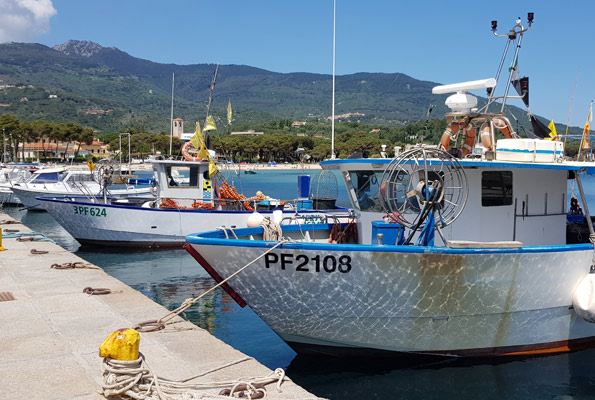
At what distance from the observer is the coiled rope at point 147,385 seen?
18.3ft

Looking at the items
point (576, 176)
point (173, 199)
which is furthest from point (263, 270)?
point (173, 199)

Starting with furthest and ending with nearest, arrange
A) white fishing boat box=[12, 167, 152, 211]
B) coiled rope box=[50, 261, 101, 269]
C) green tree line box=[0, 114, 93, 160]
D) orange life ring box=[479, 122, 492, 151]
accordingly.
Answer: green tree line box=[0, 114, 93, 160], white fishing boat box=[12, 167, 152, 211], coiled rope box=[50, 261, 101, 269], orange life ring box=[479, 122, 492, 151]

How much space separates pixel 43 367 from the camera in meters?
6.52

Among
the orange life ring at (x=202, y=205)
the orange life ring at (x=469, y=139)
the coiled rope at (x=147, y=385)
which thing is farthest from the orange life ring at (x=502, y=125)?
the orange life ring at (x=202, y=205)

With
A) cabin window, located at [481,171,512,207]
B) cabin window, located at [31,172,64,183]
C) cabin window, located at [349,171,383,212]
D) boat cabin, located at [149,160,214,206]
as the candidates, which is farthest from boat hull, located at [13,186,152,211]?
cabin window, located at [481,171,512,207]

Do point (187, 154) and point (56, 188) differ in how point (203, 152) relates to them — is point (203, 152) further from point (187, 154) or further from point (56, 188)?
point (56, 188)

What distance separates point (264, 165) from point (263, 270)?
540ft

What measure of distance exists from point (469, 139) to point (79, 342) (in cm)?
679

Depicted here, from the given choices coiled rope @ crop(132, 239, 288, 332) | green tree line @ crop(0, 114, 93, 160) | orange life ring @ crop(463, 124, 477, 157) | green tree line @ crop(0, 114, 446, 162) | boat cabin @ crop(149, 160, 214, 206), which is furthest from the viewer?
green tree line @ crop(0, 114, 446, 162)

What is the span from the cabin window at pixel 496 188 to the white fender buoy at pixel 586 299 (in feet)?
5.19

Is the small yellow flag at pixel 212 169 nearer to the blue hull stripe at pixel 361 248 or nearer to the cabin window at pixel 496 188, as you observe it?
the blue hull stripe at pixel 361 248

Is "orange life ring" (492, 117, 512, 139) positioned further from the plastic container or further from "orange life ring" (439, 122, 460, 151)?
the plastic container

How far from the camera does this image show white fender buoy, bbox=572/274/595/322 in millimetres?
8648

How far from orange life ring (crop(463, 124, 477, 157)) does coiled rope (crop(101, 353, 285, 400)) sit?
19.7ft
